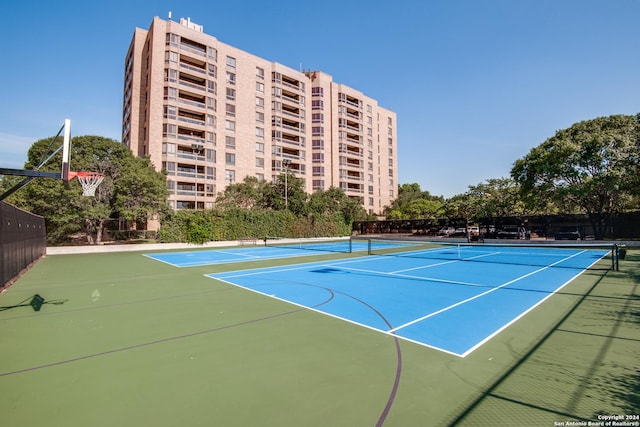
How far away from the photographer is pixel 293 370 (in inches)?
198

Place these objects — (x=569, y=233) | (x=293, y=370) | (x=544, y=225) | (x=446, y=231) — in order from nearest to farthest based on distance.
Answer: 1. (x=293, y=370)
2. (x=569, y=233)
3. (x=544, y=225)
4. (x=446, y=231)

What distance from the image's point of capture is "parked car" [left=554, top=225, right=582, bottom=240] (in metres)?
32.4

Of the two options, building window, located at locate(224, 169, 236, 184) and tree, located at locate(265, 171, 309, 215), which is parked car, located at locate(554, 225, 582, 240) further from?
building window, located at locate(224, 169, 236, 184)

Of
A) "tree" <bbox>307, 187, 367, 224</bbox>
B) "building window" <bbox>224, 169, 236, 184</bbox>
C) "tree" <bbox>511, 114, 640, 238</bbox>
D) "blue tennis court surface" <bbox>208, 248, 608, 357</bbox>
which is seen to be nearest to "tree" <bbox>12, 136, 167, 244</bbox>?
"building window" <bbox>224, 169, 236, 184</bbox>

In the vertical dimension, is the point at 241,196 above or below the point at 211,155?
below

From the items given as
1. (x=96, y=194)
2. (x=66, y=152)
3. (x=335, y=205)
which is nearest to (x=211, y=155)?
(x=96, y=194)

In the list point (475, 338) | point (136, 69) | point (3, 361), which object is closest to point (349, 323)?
point (475, 338)

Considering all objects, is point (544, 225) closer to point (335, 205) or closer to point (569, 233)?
point (569, 233)

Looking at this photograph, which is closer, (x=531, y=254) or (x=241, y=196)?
(x=531, y=254)

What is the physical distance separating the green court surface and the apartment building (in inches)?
1510

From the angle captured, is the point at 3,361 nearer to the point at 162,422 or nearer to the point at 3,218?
the point at 162,422

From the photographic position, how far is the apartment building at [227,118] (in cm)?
4569

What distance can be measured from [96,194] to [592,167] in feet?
161

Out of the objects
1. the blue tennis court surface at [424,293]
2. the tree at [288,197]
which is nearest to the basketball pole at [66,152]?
the blue tennis court surface at [424,293]
